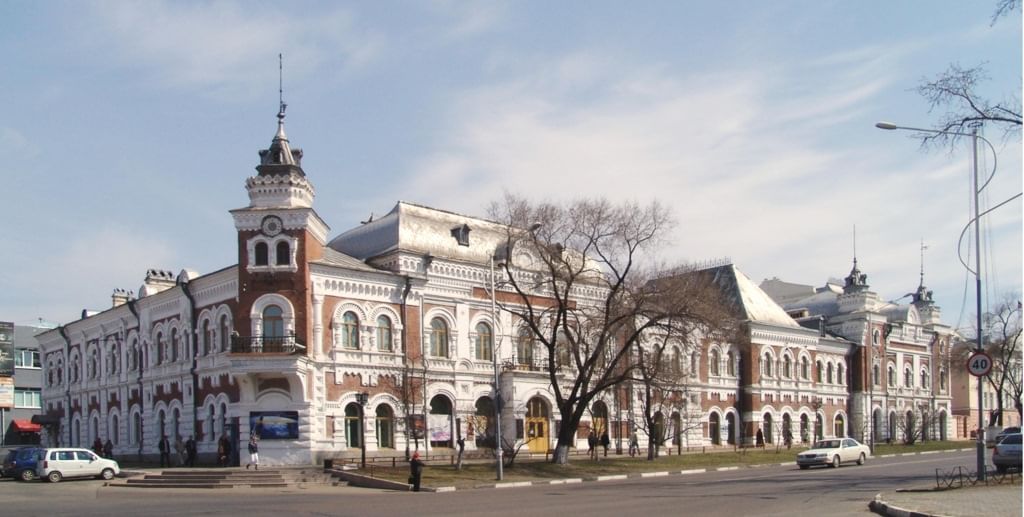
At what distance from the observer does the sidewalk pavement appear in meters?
21.3

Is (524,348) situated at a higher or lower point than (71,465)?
higher

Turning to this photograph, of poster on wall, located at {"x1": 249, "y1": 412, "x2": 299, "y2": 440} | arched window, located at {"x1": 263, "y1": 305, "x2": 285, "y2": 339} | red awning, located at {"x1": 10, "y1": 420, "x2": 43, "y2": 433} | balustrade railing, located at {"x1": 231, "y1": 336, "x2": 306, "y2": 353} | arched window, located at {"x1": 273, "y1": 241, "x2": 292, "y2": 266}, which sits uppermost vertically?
arched window, located at {"x1": 273, "y1": 241, "x2": 292, "y2": 266}

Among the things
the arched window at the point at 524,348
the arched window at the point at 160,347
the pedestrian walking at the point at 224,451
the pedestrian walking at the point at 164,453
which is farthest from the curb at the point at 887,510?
the arched window at the point at 160,347

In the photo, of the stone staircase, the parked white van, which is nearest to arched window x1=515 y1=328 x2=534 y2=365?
the stone staircase

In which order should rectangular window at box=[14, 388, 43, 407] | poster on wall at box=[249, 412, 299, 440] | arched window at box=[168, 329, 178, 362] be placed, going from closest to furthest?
poster on wall at box=[249, 412, 299, 440]
arched window at box=[168, 329, 178, 362]
rectangular window at box=[14, 388, 43, 407]

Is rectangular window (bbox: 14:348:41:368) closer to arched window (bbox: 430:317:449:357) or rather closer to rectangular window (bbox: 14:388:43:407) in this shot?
rectangular window (bbox: 14:388:43:407)

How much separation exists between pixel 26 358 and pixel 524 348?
53085mm

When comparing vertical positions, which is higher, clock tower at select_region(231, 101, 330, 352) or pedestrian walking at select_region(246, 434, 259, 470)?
clock tower at select_region(231, 101, 330, 352)

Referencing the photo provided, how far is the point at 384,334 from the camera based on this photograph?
49062mm

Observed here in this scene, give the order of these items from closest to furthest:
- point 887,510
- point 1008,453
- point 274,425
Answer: point 887,510 < point 1008,453 < point 274,425

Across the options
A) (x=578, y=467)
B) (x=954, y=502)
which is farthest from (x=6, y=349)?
(x=954, y=502)

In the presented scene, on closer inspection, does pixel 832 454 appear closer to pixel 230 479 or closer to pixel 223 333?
pixel 230 479

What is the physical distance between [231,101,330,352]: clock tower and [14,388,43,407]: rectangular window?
4924 centimetres

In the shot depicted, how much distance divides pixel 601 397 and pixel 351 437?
14.1 m
